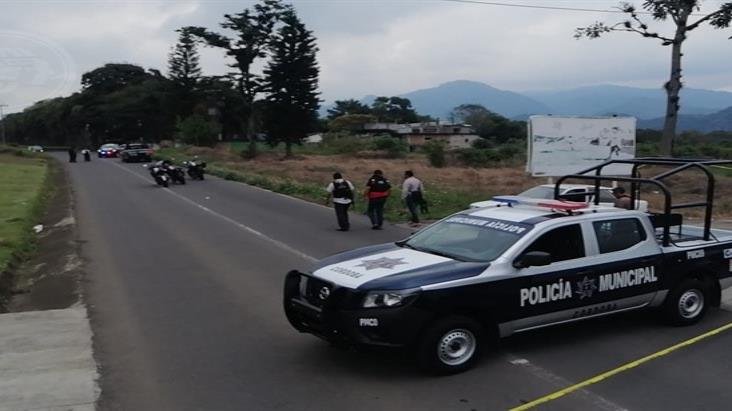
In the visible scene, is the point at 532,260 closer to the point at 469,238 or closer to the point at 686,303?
the point at 469,238

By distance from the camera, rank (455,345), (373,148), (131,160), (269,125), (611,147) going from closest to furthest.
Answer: (455,345), (611,147), (131,160), (269,125), (373,148)

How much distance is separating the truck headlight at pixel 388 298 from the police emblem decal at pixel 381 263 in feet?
1.69

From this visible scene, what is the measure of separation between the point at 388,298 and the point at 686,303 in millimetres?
4136

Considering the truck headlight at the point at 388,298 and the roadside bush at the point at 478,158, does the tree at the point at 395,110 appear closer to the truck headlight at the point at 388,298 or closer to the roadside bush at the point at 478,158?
the roadside bush at the point at 478,158

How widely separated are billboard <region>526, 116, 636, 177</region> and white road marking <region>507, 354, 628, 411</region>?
48.5ft

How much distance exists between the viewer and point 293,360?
6984 millimetres

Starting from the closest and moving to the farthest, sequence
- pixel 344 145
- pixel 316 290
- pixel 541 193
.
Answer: pixel 316 290 → pixel 541 193 → pixel 344 145

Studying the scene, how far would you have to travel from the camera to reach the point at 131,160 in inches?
2403

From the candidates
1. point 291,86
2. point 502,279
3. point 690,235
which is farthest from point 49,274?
point 291,86

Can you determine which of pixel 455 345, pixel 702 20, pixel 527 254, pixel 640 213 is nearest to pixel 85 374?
pixel 455 345

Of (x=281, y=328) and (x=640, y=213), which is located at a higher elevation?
(x=640, y=213)

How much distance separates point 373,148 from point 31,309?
70614 millimetres

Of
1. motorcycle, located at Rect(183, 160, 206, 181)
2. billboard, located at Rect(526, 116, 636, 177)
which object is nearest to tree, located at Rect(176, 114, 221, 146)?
motorcycle, located at Rect(183, 160, 206, 181)

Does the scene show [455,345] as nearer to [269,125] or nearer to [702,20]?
[702,20]
